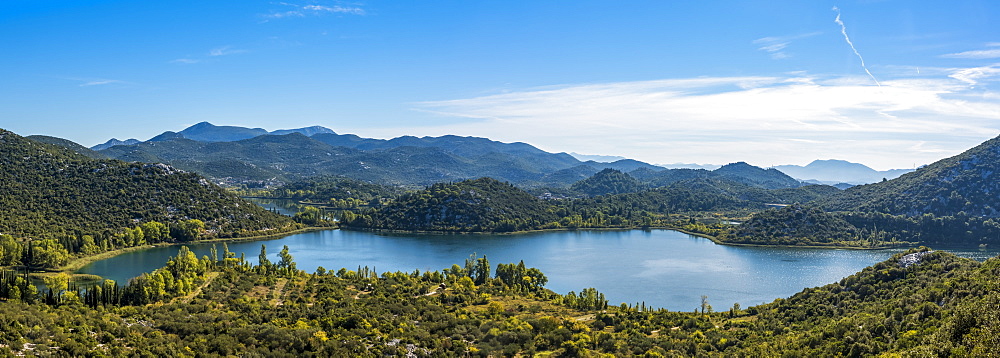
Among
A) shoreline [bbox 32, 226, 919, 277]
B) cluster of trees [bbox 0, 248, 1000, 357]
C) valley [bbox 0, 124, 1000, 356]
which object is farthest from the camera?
shoreline [bbox 32, 226, 919, 277]

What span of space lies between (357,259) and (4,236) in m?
48.4

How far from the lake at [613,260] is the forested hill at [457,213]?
27.3ft

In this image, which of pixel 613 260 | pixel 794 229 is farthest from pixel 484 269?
pixel 794 229

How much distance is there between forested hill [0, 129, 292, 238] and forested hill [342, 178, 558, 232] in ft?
84.1

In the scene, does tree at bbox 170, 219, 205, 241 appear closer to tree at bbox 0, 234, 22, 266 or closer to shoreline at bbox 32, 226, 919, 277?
shoreline at bbox 32, 226, 919, 277

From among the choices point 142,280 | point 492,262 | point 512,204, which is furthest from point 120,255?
point 512,204

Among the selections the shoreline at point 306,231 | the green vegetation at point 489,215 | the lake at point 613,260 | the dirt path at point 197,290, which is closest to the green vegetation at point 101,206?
the shoreline at point 306,231

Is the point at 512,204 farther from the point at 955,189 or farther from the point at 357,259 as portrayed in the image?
the point at 955,189

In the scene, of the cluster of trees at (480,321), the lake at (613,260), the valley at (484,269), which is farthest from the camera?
the lake at (613,260)

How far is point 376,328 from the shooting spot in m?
44.5

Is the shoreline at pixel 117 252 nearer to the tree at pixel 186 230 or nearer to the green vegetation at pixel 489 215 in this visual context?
the tree at pixel 186 230

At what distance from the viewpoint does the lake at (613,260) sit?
83.8m

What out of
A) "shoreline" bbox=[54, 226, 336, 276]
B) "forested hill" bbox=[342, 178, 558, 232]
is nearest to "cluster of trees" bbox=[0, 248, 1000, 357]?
"shoreline" bbox=[54, 226, 336, 276]

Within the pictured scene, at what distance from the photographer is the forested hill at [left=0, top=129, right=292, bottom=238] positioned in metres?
104
